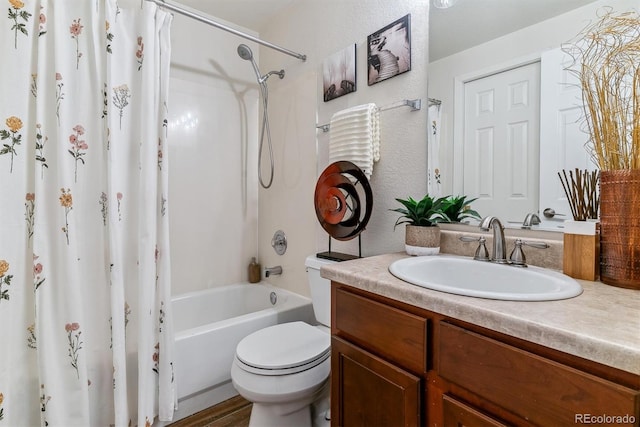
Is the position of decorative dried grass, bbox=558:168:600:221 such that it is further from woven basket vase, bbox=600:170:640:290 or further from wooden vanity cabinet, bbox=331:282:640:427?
wooden vanity cabinet, bbox=331:282:640:427

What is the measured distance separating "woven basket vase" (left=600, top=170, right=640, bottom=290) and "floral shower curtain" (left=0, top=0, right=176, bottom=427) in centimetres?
161

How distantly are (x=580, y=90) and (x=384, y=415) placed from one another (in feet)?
3.67

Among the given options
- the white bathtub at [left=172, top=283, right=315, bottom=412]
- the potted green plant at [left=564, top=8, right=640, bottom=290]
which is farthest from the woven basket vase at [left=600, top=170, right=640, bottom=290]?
the white bathtub at [left=172, top=283, right=315, bottom=412]

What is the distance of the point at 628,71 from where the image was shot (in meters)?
0.82

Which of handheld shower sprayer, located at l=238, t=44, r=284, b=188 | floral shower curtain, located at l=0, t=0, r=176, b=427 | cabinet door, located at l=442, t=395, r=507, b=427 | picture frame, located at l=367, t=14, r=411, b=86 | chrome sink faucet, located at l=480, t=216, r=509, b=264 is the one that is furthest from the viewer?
handheld shower sprayer, located at l=238, t=44, r=284, b=188

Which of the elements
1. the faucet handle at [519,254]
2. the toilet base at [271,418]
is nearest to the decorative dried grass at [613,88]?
the faucet handle at [519,254]

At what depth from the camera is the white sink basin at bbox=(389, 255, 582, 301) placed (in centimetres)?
72

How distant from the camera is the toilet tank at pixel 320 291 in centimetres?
153

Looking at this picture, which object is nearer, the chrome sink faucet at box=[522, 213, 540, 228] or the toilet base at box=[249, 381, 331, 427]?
the chrome sink faucet at box=[522, 213, 540, 228]

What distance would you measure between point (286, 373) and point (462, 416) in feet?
2.28

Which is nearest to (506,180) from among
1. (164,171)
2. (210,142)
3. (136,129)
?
(164,171)

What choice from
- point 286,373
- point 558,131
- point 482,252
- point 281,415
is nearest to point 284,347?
point 286,373

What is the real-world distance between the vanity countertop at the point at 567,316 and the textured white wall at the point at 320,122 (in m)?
0.72

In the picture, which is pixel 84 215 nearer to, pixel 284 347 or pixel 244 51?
pixel 284 347
